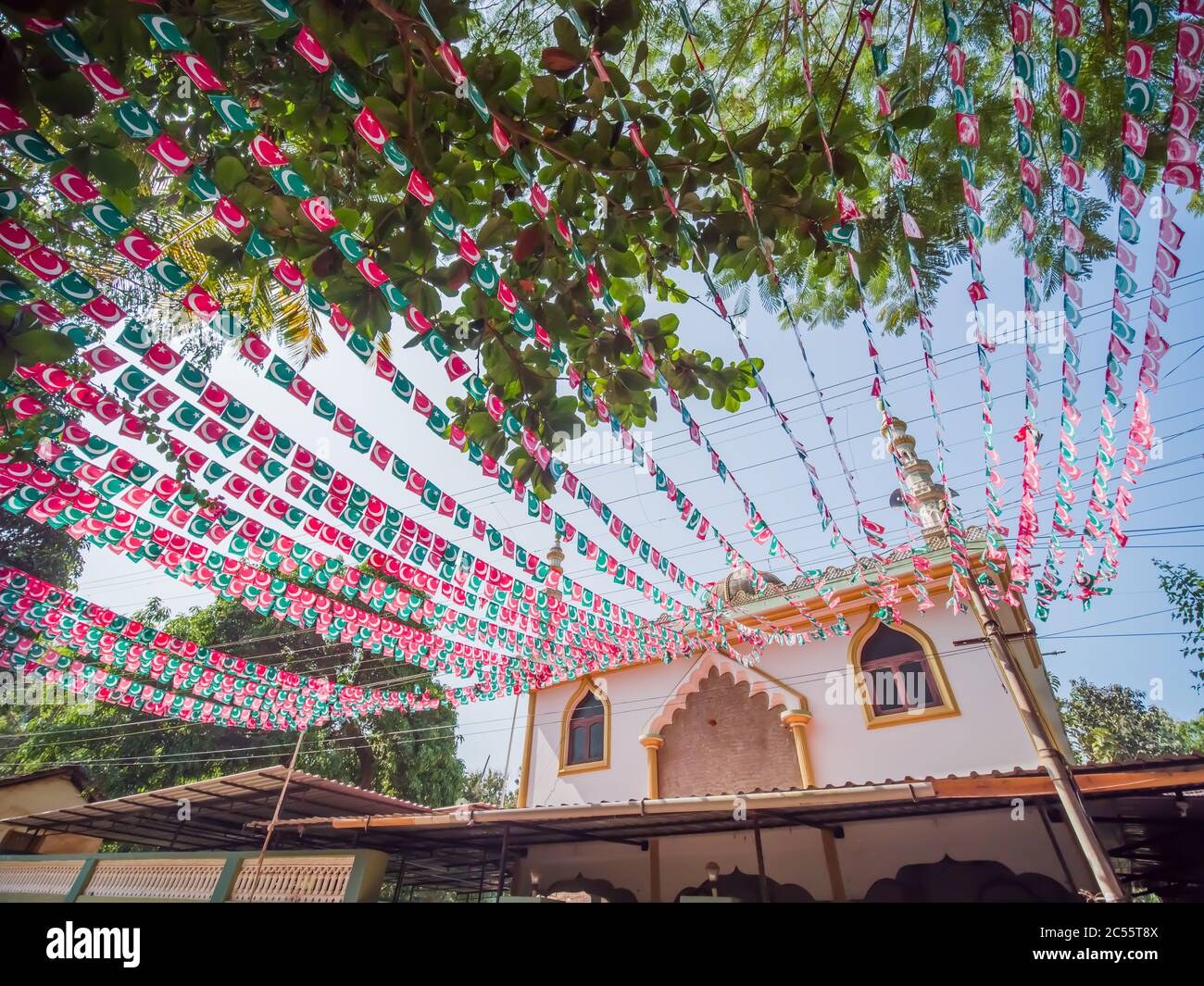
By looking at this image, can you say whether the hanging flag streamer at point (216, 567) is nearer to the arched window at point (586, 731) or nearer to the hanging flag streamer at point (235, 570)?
the hanging flag streamer at point (235, 570)

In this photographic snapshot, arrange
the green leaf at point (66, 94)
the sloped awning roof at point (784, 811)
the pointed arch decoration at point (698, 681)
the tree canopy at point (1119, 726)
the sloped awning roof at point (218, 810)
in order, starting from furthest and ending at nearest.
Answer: the tree canopy at point (1119, 726)
the pointed arch decoration at point (698, 681)
the sloped awning roof at point (218, 810)
the sloped awning roof at point (784, 811)
the green leaf at point (66, 94)

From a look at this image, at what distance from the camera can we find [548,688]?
12938mm

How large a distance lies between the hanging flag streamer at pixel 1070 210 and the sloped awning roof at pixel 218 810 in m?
10.8

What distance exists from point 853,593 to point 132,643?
1081 centimetres

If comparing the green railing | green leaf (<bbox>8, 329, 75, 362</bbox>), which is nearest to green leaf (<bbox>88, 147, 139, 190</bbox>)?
green leaf (<bbox>8, 329, 75, 362</bbox>)

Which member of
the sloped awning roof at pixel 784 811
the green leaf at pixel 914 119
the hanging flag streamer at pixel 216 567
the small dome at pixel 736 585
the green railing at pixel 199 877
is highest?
the small dome at pixel 736 585

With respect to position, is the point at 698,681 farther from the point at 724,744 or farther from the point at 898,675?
the point at 898,675

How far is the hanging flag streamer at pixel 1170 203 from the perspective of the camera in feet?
9.34

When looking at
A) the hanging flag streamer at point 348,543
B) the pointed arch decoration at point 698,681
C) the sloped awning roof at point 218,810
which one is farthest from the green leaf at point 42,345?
the pointed arch decoration at point 698,681

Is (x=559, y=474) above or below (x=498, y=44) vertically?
below

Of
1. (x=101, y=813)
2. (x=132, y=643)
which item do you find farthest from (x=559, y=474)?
(x=101, y=813)

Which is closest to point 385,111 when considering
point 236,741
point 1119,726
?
point 236,741
